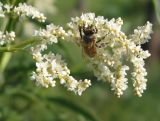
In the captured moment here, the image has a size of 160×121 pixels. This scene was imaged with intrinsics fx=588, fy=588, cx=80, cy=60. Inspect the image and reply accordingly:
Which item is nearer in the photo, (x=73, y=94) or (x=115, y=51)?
(x=115, y=51)

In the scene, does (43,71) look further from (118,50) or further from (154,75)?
(154,75)

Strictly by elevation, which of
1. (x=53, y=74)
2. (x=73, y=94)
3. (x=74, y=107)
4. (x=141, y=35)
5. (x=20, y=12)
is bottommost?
(x=53, y=74)

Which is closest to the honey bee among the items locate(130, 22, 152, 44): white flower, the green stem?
locate(130, 22, 152, 44): white flower

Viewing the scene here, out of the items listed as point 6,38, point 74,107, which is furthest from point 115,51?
point 74,107

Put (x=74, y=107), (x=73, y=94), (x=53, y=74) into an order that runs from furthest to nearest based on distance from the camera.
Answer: (x=73, y=94)
(x=74, y=107)
(x=53, y=74)

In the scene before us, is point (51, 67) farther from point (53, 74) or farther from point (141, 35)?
point (141, 35)

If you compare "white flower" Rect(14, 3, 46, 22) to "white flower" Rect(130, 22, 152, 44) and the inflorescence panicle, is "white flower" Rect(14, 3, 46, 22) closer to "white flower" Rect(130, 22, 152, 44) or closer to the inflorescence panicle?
the inflorescence panicle
